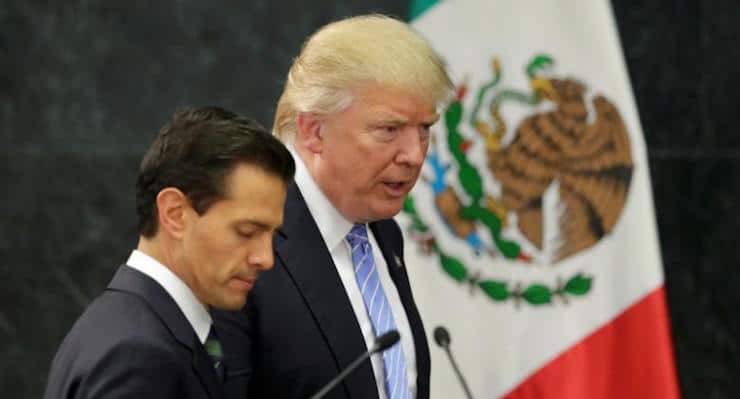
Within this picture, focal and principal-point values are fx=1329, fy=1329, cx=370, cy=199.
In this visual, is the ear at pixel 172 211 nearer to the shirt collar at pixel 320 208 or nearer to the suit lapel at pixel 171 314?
the suit lapel at pixel 171 314

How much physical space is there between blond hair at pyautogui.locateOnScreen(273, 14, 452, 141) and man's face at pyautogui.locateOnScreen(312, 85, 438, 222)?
18 millimetres

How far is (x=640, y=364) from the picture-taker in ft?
10.6

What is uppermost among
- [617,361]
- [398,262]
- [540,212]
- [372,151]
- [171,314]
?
[372,151]

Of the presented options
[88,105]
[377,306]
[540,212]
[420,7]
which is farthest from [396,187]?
[88,105]

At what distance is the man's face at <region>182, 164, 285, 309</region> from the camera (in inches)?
61.6

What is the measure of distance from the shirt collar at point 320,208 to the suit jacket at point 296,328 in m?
0.01

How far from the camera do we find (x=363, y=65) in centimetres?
200

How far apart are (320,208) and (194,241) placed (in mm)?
523

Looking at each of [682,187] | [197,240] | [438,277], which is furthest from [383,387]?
[682,187]

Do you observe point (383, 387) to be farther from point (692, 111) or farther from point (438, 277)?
point (692, 111)

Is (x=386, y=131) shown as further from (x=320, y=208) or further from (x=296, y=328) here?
(x=296, y=328)

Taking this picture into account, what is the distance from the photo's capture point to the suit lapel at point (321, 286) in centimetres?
195

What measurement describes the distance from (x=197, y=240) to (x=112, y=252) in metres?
1.83

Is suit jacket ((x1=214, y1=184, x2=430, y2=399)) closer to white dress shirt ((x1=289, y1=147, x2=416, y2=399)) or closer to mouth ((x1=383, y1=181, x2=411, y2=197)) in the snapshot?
white dress shirt ((x1=289, y1=147, x2=416, y2=399))
